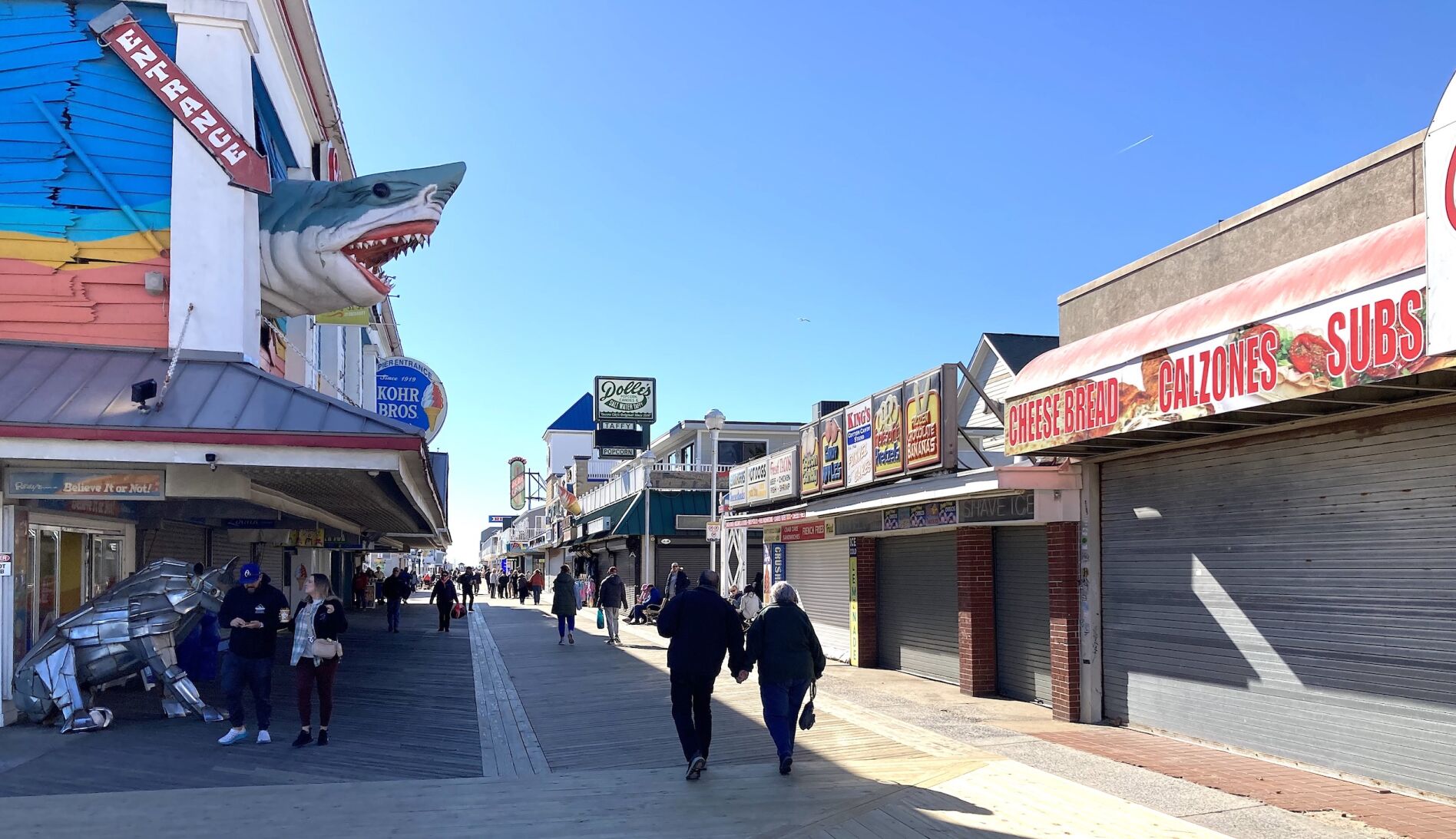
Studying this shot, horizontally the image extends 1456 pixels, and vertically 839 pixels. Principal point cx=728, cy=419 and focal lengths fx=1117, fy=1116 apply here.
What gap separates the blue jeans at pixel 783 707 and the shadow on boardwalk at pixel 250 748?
2.40 m

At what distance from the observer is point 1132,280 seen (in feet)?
36.4

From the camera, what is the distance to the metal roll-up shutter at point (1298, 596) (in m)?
7.61

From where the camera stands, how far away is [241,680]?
9.66 metres

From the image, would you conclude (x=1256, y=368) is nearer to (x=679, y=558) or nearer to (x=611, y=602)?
(x=611, y=602)

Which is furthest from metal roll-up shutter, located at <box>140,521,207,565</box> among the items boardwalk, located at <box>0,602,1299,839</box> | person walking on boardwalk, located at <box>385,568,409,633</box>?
person walking on boardwalk, located at <box>385,568,409,633</box>

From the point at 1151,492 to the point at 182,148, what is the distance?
36.0ft

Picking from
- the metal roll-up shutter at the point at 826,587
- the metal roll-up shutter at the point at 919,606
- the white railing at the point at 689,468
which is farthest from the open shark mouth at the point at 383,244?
the white railing at the point at 689,468

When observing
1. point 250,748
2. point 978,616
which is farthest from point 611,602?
point 250,748

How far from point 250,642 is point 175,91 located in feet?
21.9

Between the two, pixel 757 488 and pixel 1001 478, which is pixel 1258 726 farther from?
pixel 757 488

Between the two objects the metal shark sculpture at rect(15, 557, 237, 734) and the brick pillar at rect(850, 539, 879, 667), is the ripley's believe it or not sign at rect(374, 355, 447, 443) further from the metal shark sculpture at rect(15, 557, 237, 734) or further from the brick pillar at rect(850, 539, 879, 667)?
the metal shark sculpture at rect(15, 557, 237, 734)

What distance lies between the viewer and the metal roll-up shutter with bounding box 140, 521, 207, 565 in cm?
1599

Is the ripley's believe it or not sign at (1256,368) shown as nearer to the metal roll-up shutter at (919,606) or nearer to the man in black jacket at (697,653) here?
the man in black jacket at (697,653)

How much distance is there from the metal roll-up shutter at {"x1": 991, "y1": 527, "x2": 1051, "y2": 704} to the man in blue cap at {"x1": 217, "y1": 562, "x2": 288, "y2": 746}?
306 inches
